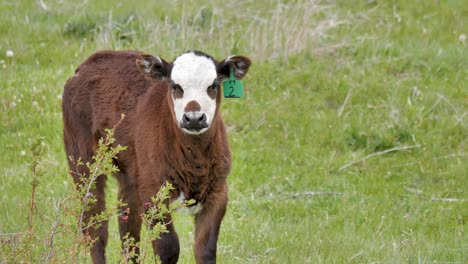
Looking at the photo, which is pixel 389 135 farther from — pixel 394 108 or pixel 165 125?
pixel 165 125

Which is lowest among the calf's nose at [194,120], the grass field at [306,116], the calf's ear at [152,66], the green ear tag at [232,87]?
the grass field at [306,116]

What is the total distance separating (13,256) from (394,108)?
6.65 metres

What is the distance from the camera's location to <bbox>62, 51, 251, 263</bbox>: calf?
6855mm

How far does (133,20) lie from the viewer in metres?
13.5

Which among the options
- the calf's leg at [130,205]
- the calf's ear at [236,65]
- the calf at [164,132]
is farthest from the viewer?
the calf's leg at [130,205]

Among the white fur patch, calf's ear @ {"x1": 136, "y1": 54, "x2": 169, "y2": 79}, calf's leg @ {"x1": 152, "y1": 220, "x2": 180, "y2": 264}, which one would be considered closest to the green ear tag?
the white fur patch

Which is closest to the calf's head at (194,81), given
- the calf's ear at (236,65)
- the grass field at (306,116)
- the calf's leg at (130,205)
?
the calf's ear at (236,65)

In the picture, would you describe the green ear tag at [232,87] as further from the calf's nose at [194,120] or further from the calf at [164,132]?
the calf's nose at [194,120]

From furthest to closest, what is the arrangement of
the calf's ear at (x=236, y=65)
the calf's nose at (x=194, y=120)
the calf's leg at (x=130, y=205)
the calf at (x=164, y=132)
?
the calf's leg at (x=130, y=205) < the calf's ear at (x=236, y=65) < the calf at (x=164, y=132) < the calf's nose at (x=194, y=120)

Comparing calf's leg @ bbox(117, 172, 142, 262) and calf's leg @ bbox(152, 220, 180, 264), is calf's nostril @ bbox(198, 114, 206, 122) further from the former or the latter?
calf's leg @ bbox(117, 172, 142, 262)

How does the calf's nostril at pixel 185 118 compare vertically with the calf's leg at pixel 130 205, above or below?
above

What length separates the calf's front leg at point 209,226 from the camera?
22.4 feet

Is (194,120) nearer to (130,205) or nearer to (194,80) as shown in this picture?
(194,80)

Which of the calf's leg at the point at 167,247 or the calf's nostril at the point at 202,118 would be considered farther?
the calf's leg at the point at 167,247
